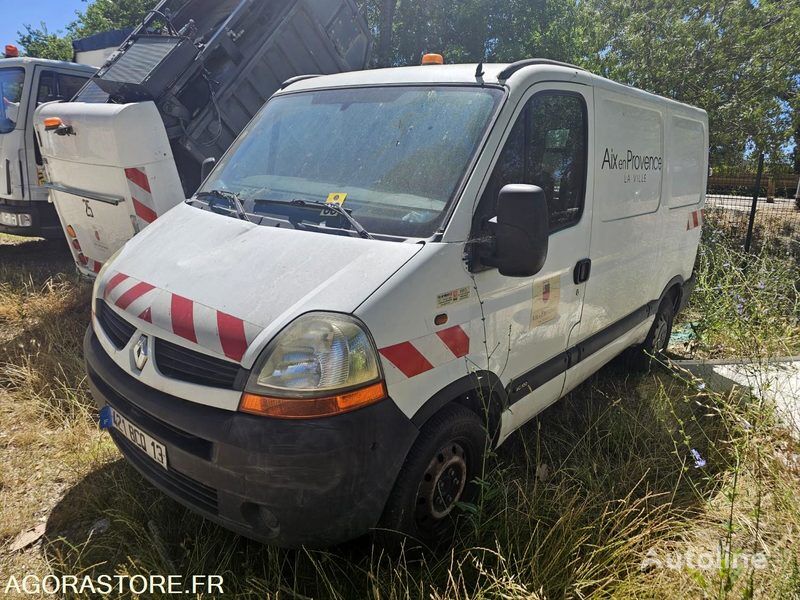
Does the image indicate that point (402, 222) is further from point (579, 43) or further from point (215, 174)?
point (579, 43)

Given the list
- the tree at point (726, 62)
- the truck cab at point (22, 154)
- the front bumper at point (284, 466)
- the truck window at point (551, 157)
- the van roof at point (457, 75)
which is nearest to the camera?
the front bumper at point (284, 466)

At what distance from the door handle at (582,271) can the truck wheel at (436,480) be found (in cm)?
109

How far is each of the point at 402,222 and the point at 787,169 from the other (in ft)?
35.2

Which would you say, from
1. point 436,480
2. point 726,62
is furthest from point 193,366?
point 726,62

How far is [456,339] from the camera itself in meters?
2.39

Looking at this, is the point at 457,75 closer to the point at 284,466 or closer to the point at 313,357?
the point at 313,357

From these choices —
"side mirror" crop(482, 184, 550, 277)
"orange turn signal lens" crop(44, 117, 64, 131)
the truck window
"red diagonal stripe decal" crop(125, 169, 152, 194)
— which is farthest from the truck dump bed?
"side mirror" crop(482, 184, 550, 277)

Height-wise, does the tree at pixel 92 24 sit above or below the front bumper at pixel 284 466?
above

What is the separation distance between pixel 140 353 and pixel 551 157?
216 centimetres

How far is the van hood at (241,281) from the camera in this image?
2076 millimetres

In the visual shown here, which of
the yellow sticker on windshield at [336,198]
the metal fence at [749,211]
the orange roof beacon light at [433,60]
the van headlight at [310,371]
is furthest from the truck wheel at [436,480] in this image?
the metal fence at [749,211]

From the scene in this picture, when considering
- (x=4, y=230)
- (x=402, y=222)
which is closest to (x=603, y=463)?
(x=402, y=222)

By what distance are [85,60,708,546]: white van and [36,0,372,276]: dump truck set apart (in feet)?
4.33

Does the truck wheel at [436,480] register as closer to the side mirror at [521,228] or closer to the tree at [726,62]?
the side mirror at [521,228]
